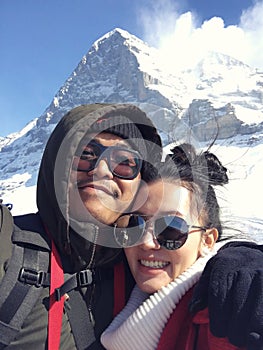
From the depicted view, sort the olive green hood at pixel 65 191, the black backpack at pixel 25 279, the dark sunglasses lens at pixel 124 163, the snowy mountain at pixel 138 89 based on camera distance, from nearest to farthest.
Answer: the black backpack at pixel 25 279 < the olive green hood at pixel 65 191 < the dark sunglasses lens at pixel 124 163 < the snowy mountain at pixel 138 89

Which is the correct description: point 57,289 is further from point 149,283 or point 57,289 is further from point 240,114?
point 240,114

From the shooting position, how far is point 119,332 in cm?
154

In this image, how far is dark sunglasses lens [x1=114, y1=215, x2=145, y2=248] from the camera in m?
1.74

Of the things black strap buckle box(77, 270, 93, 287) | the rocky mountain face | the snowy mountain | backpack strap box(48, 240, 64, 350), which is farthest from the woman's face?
the rocky mountain face

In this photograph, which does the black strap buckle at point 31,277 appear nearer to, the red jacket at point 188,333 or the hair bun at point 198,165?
the red jacket at point 188,333

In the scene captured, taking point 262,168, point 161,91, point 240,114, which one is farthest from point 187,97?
point 262,168

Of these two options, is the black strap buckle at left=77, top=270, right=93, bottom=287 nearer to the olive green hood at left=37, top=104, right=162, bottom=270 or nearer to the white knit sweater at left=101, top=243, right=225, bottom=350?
the olive green hood at left=37, top=104, right=162, bottom=270

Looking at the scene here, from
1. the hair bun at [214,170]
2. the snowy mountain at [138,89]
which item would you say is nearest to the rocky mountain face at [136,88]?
the snowy mountain at [138,89]

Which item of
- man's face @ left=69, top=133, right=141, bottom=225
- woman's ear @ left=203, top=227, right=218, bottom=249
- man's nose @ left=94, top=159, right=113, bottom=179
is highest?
man's nose @ left=94, top=159, right=113, bottom=179

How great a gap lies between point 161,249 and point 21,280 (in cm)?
61

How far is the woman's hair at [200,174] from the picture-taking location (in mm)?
1777

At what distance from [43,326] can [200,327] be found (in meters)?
0.58

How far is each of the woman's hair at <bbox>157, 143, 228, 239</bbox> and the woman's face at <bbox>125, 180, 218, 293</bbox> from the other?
5cm

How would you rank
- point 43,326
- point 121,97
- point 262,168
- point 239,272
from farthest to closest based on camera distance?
point 121,97 → point 262,168 → point 43,326 → point 239,272
